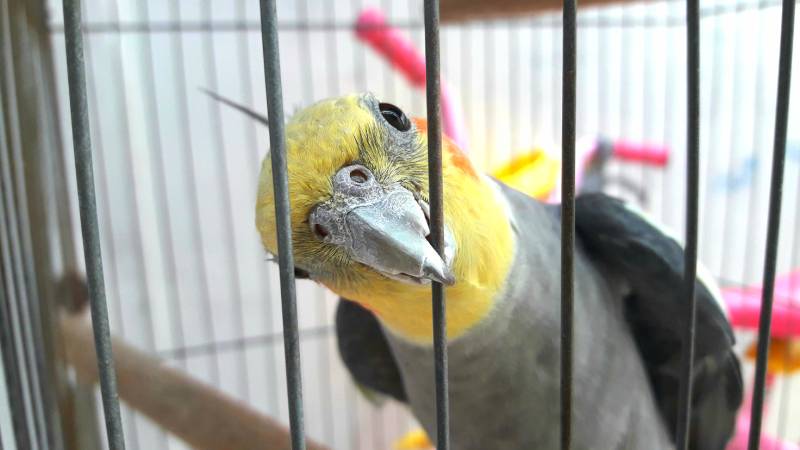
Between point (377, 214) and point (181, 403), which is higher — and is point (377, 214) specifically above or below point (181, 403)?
above

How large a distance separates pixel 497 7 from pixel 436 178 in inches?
34.0

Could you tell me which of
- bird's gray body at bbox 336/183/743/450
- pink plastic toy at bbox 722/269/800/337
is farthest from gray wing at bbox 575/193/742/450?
pink plastic toy at bbox 722/269/800/337

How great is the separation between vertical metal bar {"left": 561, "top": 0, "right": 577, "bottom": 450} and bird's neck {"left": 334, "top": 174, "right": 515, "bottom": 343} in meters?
0.12

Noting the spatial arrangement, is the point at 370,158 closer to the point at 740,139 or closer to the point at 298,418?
the point at 298,418

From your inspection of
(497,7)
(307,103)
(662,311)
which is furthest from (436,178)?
(307,103)

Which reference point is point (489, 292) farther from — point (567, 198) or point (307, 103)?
point (307, 103)

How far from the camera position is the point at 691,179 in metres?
0.37

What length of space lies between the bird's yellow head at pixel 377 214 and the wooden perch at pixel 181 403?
0.58 feet

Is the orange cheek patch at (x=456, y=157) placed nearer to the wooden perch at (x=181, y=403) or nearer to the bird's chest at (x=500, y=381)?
the bird's chest at (x=500, y=381)

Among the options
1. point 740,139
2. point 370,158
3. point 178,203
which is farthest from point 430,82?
A: point 740,139

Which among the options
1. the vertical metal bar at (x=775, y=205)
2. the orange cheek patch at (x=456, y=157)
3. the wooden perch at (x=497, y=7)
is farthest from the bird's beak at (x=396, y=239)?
the wooden perch at (x=497, y=7)

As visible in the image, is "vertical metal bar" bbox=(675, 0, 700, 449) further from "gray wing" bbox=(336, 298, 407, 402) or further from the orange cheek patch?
"gray wing" bbox=(336, 298, 407, 402)

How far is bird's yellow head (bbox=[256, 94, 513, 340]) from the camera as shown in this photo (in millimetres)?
386

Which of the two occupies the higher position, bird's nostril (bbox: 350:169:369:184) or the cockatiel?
bird's nostril (bbox: 350:169:369:184)
